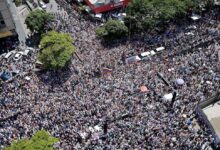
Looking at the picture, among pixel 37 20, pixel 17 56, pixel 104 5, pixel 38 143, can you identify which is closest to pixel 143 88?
pixel 38 143

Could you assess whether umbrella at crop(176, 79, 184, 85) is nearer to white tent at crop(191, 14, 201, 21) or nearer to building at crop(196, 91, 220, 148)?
building at crop(196, 91, 220, 148)

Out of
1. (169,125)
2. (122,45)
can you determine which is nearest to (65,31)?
(122,45)

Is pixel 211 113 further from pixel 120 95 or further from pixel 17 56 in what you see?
pixel 17 56

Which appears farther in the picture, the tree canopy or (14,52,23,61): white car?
the tree canopy

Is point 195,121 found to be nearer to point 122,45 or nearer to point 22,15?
point 122,45

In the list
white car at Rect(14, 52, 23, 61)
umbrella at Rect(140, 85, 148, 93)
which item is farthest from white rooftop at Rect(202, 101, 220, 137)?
white car at Rect(14, 52, 23, 61)

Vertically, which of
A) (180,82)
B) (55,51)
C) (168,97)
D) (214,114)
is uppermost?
(55,51)

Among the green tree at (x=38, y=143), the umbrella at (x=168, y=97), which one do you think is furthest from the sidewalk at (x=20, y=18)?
the umbrella at (x=168, y=97)
